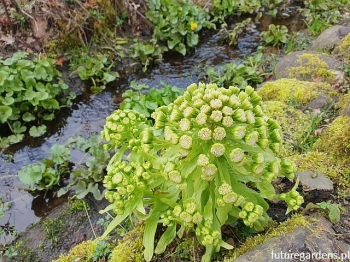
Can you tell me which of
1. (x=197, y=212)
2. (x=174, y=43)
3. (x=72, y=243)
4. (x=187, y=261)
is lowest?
(x=72, y=243)

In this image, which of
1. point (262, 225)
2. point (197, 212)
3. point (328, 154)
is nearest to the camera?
point (197, 212)

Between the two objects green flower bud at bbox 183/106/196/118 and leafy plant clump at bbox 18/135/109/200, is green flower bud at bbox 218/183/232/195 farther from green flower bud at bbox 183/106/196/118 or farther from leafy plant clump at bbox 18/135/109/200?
leafy plant clump at bbox 18/135/109/200

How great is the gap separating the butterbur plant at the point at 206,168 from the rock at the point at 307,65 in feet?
8.72

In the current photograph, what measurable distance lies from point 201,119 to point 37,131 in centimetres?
381

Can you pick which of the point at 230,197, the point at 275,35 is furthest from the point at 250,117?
the point at 275,35

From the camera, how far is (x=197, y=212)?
6.77 ft

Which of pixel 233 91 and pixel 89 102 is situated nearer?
pixel 233 91

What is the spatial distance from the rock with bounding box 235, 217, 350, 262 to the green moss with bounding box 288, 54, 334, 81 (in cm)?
264

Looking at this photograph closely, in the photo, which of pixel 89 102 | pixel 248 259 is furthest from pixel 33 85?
pixel 248 259

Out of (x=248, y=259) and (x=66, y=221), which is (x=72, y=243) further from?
(x=248, y=259)

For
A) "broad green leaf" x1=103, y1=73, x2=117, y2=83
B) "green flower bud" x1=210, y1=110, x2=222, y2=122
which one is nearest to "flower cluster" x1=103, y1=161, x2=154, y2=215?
"green flower bud" x1=210, y1=110, x2=222, y2=122

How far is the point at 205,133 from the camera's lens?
195cm

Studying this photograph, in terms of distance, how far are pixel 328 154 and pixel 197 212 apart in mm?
1486

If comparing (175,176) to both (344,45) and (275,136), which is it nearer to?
(275,136)
